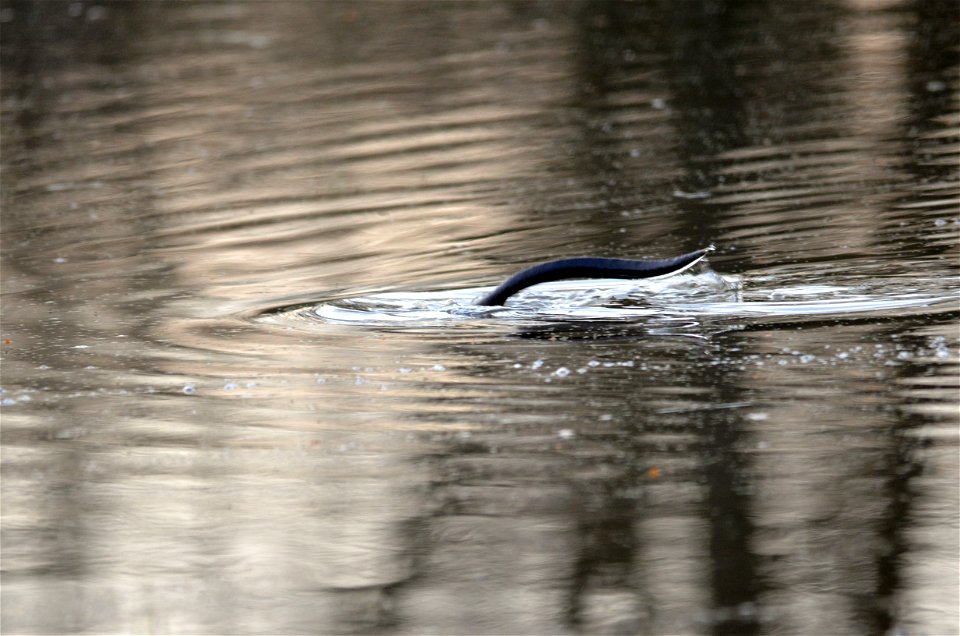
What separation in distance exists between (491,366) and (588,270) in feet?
3.67

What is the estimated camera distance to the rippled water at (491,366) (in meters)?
4.73

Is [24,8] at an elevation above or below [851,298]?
above

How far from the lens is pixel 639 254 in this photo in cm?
887

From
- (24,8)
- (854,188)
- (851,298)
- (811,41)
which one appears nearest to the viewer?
(851,298)

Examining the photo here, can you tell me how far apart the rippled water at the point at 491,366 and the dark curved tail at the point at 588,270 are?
0.37 ft

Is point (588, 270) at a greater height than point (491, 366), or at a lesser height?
greater

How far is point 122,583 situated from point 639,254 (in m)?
4.63

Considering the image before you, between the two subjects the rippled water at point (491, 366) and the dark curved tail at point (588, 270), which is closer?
the rippled water at point (491, 366)

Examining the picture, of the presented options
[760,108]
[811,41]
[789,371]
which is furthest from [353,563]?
[811,41]

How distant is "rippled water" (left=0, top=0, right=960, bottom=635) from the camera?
4.73 m

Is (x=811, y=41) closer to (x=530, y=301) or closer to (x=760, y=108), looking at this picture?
(x=760, y=108)

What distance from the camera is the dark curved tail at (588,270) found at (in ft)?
25.2

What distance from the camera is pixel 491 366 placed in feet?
22.3

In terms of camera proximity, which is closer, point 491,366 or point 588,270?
point 491,366
